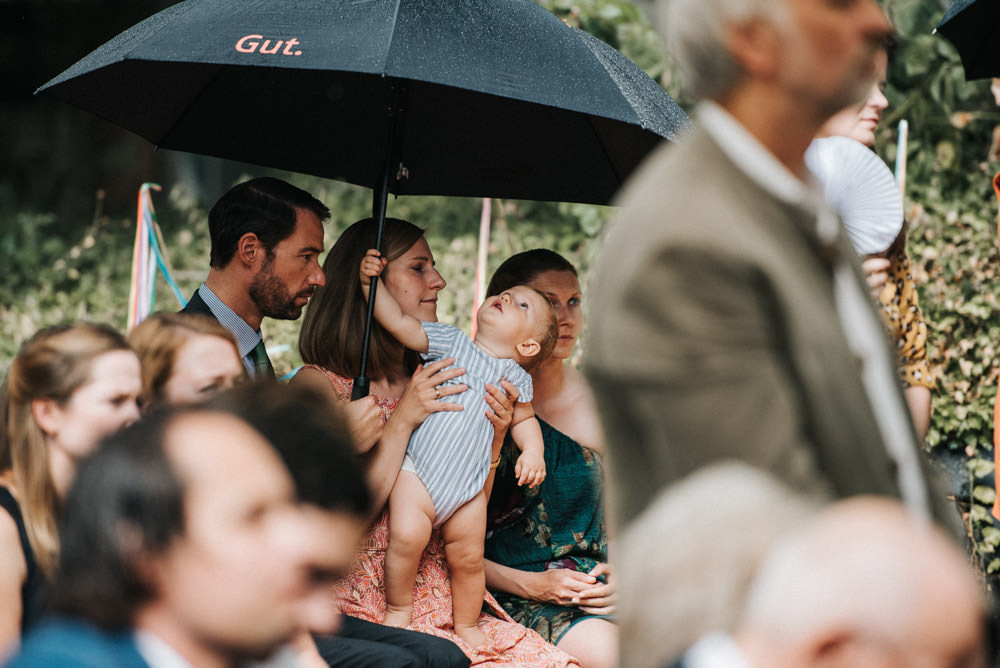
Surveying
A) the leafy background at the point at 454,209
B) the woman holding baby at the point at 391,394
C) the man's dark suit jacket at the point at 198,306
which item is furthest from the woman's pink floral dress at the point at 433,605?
the leafy background at the point at 454,209

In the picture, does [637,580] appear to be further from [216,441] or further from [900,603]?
[216,441]

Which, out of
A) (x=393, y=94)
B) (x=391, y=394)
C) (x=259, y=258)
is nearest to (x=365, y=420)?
(x=391, y=394)

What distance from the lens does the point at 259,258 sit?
3373 millimetres

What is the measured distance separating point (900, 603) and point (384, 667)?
2.09m

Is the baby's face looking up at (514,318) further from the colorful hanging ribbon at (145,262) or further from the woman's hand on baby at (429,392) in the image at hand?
the colorful hanging ribbon at (145,262)

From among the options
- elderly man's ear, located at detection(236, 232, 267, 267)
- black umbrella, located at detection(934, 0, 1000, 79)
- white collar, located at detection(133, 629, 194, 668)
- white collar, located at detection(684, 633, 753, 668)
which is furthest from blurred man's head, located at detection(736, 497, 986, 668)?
black umbrella, located at detection(934, 0, 1000, 79)

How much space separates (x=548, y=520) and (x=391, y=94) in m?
1.41

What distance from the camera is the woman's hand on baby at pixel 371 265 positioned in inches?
127

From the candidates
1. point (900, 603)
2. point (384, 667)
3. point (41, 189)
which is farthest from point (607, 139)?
point (41, 189)

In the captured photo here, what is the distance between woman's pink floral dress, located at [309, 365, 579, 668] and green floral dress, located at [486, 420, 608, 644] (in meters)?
0.22

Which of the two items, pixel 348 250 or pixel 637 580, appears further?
pixel 348 250

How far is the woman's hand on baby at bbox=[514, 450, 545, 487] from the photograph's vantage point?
3.33 metres

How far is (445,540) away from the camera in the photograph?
321 centimetres

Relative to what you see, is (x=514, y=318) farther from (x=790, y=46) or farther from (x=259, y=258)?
(x=790, y=46)
